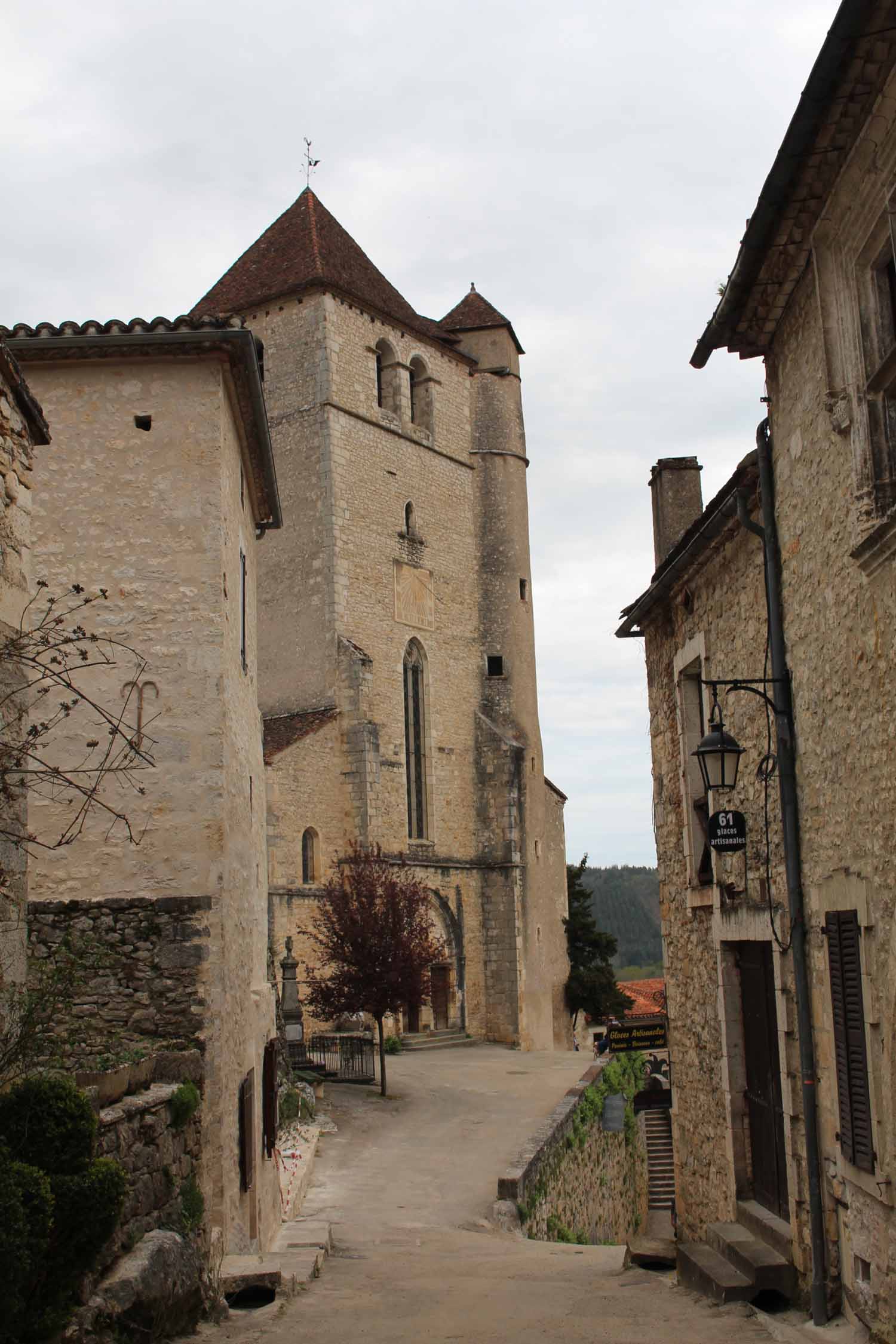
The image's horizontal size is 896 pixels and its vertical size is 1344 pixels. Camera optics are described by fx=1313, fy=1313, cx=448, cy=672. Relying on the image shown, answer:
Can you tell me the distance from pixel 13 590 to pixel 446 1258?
8192 mm

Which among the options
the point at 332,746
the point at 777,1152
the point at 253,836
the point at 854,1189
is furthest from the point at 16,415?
the point at 332,746

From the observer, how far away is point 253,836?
41.6 feet

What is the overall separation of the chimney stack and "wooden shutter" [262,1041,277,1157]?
6195mm

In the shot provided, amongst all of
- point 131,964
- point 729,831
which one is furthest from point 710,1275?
point 131,964

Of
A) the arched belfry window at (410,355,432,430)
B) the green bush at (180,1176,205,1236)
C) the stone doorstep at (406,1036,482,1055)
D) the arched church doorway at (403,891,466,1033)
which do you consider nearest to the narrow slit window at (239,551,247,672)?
the green bush at (180,1176,205,1236)

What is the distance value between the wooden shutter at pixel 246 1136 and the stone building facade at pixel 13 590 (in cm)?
501

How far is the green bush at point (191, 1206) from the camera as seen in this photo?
802 cm

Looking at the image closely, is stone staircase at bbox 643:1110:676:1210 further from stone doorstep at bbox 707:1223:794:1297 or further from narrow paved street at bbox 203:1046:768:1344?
stone doorstep at bbox 707:1223:794:1297

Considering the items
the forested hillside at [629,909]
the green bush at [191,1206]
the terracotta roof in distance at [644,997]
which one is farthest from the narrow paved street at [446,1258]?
the forested hillside at [629,909]

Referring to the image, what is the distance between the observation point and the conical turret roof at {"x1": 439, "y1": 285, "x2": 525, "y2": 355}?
38.8 meters

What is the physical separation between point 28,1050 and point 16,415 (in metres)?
2.81

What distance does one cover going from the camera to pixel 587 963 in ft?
143

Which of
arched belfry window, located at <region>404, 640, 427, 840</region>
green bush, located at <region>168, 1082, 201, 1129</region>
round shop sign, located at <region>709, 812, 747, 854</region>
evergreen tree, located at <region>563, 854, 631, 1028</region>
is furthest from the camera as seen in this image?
evergreen tree, located at <region>563, 854, 631, 1028</region>

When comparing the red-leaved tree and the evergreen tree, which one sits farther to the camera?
the evergreen tree
